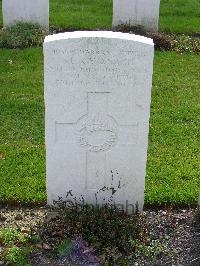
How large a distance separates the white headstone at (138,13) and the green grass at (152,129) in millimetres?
1283

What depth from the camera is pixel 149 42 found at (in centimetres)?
430

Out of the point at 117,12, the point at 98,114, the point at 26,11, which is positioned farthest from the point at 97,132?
the point at 117,12

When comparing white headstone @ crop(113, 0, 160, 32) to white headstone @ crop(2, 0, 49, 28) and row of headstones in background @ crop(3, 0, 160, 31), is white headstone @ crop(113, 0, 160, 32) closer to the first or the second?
row of headstones in background @ crop(3, 0, 160, 31)

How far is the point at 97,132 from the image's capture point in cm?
459

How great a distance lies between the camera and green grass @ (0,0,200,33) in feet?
35.2

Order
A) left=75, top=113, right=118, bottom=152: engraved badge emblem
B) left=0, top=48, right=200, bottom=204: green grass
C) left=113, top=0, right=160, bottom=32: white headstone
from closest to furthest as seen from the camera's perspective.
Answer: left=75, top=113, right=118, bottom=152: engraved badge emblem → left=0, top=48, right=200, bottom=204: green grass → left=113, top=0, right=160, bottom=32: white headstone

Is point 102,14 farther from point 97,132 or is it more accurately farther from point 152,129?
point 97,132

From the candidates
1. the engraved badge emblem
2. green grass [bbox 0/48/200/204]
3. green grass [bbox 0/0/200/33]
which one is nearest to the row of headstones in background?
green grass [bbox 0/0/200/33]

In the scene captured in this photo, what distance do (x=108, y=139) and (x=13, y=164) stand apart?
1.48 meters

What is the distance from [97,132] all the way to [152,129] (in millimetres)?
2063

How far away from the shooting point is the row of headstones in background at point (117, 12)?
988 cm

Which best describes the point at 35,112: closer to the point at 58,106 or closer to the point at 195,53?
the point at 58,106

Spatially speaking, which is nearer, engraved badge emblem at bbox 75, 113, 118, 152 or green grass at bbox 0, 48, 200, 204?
engraved badge emblem at bbox 75, 113, 118, 152

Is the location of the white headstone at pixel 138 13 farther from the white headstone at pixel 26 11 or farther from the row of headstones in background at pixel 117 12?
the white headstone at pixel 26 11
